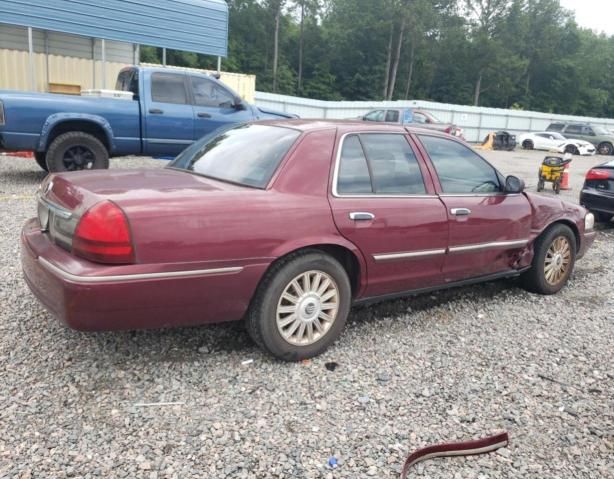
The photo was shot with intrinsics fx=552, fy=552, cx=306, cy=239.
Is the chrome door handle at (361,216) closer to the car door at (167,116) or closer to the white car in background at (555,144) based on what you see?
the car door at (167,116)

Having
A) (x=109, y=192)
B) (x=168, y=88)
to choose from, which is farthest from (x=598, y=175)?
(x=109, y=192)

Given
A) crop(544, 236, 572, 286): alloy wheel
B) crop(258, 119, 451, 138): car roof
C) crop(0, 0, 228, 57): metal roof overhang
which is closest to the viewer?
crop(258, 119, 451, 138): car roof

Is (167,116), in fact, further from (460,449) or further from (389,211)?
(460,449)

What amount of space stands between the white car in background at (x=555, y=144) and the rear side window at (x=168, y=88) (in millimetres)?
24938

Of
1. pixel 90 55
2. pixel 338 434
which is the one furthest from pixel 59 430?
pixel 90 55

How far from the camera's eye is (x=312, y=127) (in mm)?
3746

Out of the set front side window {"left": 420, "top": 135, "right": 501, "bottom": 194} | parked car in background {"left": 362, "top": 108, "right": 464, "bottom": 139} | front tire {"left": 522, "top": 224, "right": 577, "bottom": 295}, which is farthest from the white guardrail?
front side window {"left": 420, "top": 135, "right": 501, "bottom": 194}

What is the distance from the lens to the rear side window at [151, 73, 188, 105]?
889 cm

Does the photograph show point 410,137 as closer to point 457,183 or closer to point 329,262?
point 457,183

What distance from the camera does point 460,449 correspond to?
2734 mm

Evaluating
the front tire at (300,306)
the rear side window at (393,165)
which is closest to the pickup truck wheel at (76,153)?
the rear side window at (393,165)

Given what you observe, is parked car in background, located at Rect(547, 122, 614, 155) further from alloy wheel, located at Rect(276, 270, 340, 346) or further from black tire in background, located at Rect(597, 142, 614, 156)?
alloy wheel, located at Rect(276, 270, 340, 346)

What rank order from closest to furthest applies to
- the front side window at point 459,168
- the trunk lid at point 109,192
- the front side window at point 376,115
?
the trunk lid at point 109,192 → the front side window at point 459,168 → the front side window at point 376,115

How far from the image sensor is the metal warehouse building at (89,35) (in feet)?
42.5
